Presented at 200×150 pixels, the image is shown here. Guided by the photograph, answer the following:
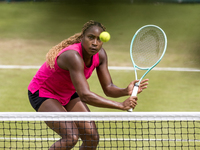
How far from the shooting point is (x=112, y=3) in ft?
60.3

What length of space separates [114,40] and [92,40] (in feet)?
28.2

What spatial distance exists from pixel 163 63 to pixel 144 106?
329 cm

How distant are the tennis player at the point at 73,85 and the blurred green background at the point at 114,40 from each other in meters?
2.38

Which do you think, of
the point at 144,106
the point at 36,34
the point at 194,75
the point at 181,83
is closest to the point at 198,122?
the point at 144,106

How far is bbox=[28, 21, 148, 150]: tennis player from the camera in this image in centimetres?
361

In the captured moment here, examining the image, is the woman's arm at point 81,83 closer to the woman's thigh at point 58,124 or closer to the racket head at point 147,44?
the woman's thigh at point 58,124

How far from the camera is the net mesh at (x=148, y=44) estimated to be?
14.4ft

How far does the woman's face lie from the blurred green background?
2.80 metres

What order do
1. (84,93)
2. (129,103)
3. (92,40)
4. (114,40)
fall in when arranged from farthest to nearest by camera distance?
(114,40) < (92,40) < (84,93) < (129,103)

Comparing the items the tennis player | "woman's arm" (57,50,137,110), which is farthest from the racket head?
"woman's arm" (57,50,137,110)

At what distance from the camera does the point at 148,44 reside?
4.52 meters

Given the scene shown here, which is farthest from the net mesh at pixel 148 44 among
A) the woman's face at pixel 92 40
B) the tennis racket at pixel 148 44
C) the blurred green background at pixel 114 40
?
the blurred green background at pixel 114 40

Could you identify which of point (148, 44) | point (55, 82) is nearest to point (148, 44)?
point (148, 44)

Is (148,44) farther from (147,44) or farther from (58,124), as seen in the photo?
(58,124)
